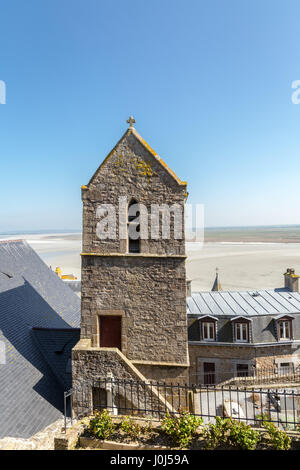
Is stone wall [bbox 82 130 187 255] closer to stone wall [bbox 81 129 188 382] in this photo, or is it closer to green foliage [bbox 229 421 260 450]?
stone wall [bbox 81 129 188 382]

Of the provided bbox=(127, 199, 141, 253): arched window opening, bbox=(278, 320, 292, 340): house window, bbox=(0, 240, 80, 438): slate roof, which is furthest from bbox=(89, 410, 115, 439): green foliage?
bbox=(278, 320, 292, 340): house window

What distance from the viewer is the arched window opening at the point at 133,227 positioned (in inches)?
370

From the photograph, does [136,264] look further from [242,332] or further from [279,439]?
[242,332]

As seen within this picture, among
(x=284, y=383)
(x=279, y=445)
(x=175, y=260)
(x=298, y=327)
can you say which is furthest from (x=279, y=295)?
(x=279, y=445)

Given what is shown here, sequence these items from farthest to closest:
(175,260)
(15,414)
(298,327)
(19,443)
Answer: (298,327) < (175,260) < (15,414) < (19,443)

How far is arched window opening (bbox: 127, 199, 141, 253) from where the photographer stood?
30.8 feet

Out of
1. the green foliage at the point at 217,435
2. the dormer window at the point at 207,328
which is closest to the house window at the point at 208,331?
the dormer window at the point at 207,328

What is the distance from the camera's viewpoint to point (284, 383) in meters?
11.6

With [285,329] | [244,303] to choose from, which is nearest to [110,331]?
[244,303]

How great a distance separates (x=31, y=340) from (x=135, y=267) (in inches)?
202

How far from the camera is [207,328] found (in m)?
15.9
